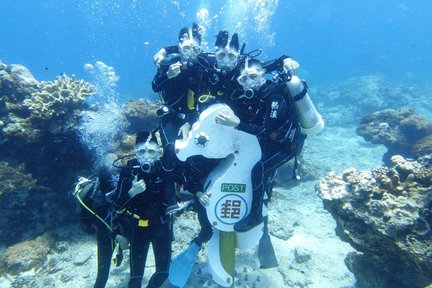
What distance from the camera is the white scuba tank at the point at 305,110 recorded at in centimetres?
513

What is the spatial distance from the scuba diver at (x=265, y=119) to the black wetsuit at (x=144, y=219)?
1.39 m

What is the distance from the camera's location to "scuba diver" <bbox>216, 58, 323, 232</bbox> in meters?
4.90

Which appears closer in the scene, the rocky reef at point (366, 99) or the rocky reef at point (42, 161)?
the rocky reef at point (42, 161)

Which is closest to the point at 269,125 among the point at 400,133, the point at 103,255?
the point at 103,255

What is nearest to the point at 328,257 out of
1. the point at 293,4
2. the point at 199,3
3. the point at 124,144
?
the point at 124,144

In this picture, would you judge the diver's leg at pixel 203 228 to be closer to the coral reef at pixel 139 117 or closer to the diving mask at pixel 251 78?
the diving mask at pixel 251 78

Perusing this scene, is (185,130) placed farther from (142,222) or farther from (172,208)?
(142,222)

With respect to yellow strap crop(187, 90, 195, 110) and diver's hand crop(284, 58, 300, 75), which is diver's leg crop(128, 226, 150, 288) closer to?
yellow strap crop(187, 90, 195, 110)

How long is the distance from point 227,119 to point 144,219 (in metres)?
2.28

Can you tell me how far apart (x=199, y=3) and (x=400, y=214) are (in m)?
110

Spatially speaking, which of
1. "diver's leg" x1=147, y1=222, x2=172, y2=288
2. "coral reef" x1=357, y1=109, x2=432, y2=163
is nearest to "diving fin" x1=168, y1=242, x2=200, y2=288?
"diver's leg" x1=147, y1=222, x2=172, y2=288

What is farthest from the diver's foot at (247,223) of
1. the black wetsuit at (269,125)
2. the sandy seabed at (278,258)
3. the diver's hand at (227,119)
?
the diver's hand at (227,119)

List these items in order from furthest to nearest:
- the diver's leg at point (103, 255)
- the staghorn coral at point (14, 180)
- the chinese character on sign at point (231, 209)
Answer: the staghorn coral at point (14, 180) < the diver's leg at point (103, 255) < the chinese character on sign at point (231, 209)

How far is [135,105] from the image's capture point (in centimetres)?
1016
